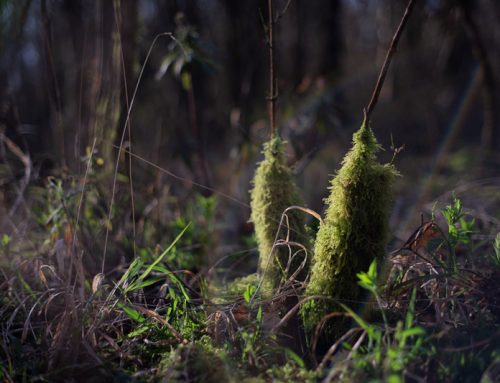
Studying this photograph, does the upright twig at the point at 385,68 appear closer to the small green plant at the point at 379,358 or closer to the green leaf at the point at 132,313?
the small green plant at the point at 379,358

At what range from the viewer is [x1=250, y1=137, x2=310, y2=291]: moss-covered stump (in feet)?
5.63

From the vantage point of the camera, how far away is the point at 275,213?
5.64 ft

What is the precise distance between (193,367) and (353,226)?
1.94ft

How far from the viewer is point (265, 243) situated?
1.74 metres

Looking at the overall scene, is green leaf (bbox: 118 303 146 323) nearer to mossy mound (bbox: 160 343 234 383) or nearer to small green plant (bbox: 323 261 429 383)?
mossy mound (bbox: 160 343 234 383)

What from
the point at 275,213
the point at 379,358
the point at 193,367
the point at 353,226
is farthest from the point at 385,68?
the point at 193,367

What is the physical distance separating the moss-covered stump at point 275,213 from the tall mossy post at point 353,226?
0.23 meters

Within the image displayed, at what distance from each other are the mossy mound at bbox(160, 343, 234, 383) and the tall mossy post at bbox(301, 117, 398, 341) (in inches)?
12.9

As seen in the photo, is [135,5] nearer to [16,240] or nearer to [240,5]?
[16,240]

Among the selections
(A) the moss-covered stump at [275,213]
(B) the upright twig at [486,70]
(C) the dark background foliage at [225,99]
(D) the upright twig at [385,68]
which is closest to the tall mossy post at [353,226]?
(D) the upright twig at [385,68]

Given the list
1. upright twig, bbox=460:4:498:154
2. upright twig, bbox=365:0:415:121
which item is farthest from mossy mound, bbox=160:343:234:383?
upright twig, bbox=460:4:498:154

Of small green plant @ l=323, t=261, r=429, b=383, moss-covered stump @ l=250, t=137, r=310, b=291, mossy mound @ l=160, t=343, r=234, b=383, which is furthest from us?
moss-covered stump @ l=250, t=137, r=310, b=291

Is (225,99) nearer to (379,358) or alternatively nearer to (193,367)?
(193,367)

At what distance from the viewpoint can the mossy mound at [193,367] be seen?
1.38 m
